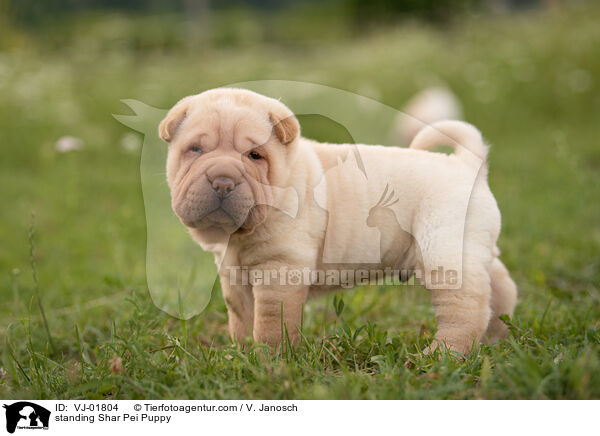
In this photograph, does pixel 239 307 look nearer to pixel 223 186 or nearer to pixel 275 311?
pixel 275 311

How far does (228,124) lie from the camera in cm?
225

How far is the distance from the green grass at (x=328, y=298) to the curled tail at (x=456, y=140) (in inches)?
15.9

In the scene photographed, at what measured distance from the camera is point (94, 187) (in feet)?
21.3

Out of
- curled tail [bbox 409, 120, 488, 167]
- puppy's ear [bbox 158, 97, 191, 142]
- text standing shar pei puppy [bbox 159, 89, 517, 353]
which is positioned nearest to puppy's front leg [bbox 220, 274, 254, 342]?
text standing shar pei puppy [bbox 159, 89, 517, 353]

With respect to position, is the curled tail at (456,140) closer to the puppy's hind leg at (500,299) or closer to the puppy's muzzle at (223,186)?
the puppy's hind leg at (500,299)

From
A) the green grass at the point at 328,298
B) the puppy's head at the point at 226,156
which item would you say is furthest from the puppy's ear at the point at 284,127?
the green grass at the point at 328,298

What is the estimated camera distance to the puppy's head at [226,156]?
218 cm

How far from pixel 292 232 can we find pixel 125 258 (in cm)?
256

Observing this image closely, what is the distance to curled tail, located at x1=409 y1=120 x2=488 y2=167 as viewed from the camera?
2.70 metres

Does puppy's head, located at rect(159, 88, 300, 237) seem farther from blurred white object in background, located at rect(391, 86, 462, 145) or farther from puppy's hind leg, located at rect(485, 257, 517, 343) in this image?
puppy's hind leg, located at rect(485, 257, 517, 343)
